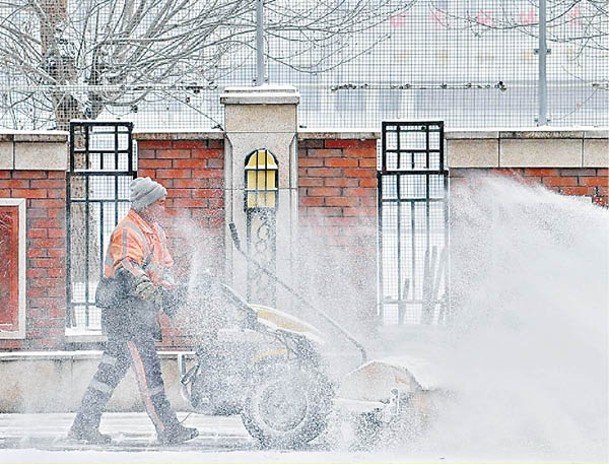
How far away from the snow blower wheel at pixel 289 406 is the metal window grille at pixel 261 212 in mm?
1978

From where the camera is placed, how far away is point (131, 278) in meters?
8.12

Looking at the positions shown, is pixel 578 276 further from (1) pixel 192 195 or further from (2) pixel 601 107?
(1) pixel 192 195

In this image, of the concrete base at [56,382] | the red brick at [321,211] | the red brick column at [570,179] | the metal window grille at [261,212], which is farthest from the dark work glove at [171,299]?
the red brick column at [570,179]

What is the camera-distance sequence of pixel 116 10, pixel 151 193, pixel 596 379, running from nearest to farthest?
pixel 596 379 → pixel 151 193 → pixel 116 10

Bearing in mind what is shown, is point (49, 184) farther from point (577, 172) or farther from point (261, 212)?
point (577, 172)

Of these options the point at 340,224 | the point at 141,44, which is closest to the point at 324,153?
the point at 340,224

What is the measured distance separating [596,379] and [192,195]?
3.60m

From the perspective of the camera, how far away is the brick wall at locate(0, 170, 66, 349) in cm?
991

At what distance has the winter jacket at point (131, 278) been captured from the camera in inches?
321

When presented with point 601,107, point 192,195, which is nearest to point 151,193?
point 192,195

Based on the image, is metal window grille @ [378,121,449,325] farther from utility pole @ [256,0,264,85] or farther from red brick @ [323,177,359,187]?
utility pole @ [256,0,264,85]

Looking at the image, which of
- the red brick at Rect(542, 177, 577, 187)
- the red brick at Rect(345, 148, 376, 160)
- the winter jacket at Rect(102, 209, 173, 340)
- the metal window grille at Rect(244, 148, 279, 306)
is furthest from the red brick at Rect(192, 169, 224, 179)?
the red brick at Rect(542, 177, 577, 187)

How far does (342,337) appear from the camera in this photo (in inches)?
386

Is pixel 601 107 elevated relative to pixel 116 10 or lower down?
lower down
